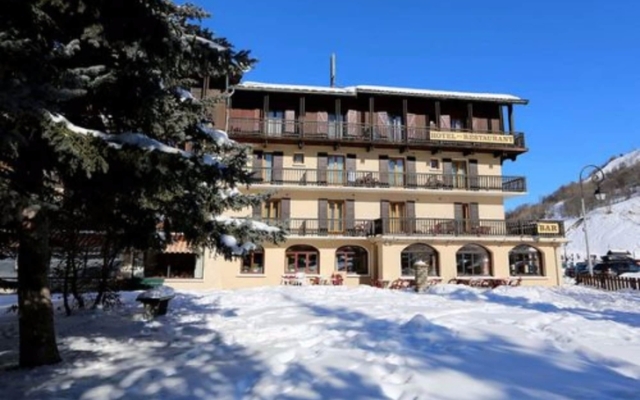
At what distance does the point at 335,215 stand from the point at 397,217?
3.79 meters

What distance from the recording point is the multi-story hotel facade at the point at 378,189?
2795 cm

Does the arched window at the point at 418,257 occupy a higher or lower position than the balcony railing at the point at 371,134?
lower

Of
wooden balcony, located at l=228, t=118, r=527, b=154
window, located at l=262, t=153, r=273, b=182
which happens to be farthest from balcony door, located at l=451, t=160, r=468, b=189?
window, located at l=262, t=153, r=273, b=182

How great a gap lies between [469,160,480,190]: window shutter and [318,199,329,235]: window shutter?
9512 millimetres

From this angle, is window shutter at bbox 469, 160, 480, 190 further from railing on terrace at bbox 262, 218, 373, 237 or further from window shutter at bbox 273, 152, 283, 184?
window shutter at bbox 273, 152, 283, 184

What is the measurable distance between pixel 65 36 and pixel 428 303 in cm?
1231

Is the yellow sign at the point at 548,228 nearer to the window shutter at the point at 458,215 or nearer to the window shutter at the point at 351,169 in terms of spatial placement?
the window shutter at the point at 458,215

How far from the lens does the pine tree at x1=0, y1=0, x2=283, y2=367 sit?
534 centimetres

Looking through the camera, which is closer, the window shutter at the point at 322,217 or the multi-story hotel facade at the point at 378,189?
the multi-story hotel facade at the point at 378,189

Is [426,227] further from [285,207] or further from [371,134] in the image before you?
[285,207]

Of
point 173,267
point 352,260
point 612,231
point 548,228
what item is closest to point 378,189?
point 352,260

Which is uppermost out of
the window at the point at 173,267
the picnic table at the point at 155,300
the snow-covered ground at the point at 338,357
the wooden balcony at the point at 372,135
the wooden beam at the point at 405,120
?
the wooden beam at the point at 405,120

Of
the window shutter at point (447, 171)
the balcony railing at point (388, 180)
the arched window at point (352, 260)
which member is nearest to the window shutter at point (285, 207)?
the balcony railing at point (388, 180)

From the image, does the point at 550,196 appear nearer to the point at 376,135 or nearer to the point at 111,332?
the point at 376,135
